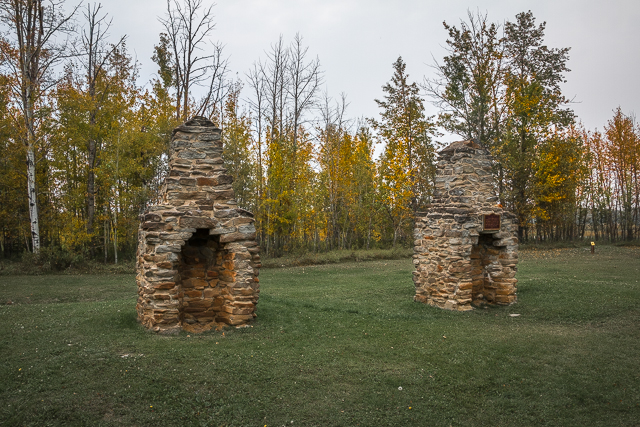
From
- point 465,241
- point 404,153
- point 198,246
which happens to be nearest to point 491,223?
point 465,241

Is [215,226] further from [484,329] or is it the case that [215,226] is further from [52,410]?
[484,329]

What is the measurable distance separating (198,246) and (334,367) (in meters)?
3.43

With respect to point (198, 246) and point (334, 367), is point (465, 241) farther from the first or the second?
point (198, 246)

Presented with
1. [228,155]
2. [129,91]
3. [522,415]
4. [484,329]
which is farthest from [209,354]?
[129,91]

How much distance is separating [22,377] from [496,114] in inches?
939

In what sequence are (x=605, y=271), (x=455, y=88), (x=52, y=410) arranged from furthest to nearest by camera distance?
(x=455, y=88) → (x=605, y=271) → (x=52, y=410)

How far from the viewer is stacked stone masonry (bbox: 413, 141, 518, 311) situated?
8328mm

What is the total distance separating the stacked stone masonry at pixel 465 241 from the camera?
328 inches

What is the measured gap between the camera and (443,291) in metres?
8.54

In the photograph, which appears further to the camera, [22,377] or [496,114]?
[496,114]

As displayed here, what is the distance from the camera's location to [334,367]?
513 cm

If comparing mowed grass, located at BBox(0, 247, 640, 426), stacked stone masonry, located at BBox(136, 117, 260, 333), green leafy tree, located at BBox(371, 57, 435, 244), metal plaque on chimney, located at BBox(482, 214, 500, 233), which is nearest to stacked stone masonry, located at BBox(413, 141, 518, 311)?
metal plaque on chimney, located at BBox(482, 214, 500, 233)

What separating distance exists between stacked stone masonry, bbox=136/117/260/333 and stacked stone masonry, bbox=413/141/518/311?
426cm

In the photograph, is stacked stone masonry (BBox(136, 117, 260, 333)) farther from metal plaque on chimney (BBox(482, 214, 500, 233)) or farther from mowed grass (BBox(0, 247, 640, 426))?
metal plaque on chimney (BBox(482, 214, 500, 233))
